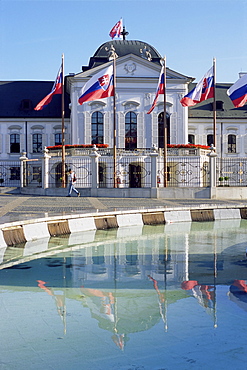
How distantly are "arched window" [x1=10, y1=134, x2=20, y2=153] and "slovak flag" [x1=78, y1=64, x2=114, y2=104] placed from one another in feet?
84.7

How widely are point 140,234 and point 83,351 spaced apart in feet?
29.8

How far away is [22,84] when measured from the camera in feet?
184

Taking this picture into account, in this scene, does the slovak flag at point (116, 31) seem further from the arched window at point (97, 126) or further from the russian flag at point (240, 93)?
the russian flag at point (240, 93)

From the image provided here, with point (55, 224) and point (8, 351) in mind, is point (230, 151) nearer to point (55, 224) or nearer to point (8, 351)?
point (55, 224)

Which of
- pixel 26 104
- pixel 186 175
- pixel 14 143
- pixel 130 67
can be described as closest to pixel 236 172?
pixel 186 175

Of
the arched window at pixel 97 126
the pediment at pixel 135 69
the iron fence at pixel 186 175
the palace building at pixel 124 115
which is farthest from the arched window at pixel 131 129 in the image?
the iron fence at pixel 186 175

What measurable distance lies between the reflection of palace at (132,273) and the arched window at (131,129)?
112 ft

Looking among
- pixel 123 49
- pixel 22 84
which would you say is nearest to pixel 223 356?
pixel 123 49

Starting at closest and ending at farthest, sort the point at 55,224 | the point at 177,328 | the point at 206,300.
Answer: the point at 177,328 → the point at 206,300 → the point at 55,224

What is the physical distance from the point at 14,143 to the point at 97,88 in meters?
26.5

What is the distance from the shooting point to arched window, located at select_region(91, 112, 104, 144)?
4722 cm

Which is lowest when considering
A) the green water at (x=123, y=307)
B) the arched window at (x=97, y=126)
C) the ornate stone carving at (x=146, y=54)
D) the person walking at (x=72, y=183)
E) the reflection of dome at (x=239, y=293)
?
the green water at (x=123, y=307)

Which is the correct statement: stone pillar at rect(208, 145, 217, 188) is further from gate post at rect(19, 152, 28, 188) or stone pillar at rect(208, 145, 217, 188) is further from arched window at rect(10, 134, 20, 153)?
arched window at rect(10, 134, 20, 153)

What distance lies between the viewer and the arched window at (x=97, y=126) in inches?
1859
